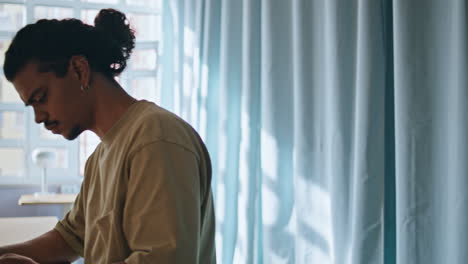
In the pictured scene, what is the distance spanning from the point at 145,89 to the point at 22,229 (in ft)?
7.44

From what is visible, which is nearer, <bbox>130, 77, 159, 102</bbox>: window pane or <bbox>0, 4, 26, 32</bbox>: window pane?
<bbox>0, 4, 26, 32</bbox>: window pane

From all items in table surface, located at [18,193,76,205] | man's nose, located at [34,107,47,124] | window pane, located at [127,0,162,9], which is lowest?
table surface, located at [18,193,76,205]

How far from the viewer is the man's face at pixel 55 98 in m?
0.92

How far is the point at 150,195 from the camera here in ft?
2.48

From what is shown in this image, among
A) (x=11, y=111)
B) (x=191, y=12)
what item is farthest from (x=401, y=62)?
(x=11, y=111)

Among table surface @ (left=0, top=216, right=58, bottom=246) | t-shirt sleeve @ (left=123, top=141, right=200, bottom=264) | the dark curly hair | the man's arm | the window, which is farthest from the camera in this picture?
the window

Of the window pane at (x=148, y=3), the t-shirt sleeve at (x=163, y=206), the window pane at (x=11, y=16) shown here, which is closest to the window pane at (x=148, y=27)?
the window pane at (x=148, y=3)

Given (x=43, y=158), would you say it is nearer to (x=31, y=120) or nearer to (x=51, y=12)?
(x=31, y=120)

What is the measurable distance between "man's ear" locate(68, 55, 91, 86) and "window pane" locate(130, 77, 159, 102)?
309cm

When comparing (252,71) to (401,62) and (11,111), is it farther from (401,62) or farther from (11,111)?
(11,111)

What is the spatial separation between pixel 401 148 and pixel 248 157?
103cm

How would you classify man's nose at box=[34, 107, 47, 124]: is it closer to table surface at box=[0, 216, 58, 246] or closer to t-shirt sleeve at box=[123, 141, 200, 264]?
t-shirt sleeve at box=[123, 141, 200, 264]

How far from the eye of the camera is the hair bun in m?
0.98

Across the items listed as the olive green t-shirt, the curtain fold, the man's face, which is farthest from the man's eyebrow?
the curtain fold
